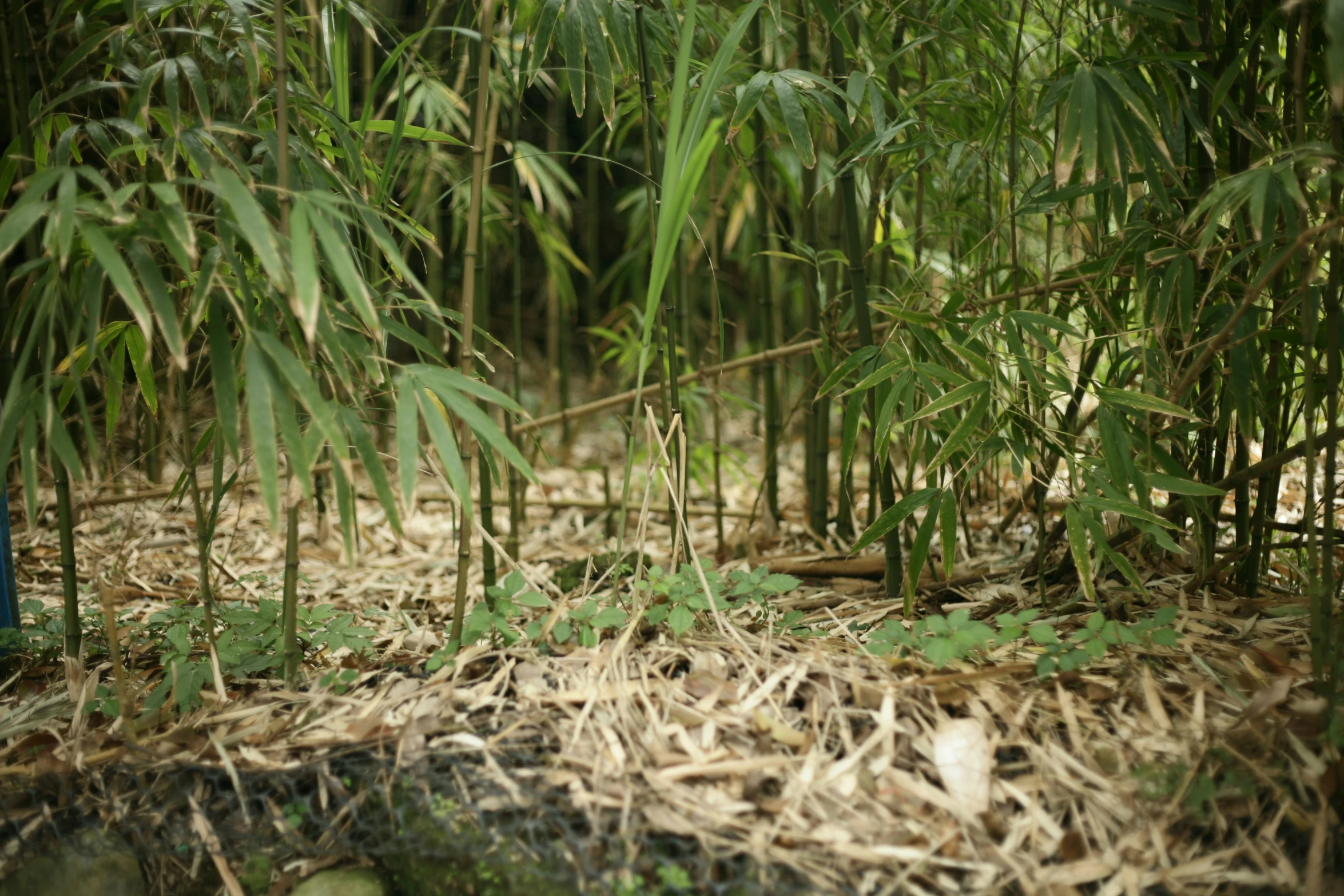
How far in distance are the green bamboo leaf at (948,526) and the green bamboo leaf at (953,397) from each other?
11 cm

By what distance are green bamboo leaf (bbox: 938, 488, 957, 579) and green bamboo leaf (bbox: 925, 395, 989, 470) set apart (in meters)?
0.07

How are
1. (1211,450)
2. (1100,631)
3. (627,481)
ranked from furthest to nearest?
(1211,450), (627,481), (1100,631)

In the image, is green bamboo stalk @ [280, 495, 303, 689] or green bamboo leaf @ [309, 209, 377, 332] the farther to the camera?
green bamboo stalk @ [280, 495, 303, 689]

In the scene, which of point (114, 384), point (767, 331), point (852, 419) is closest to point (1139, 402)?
point (852, 419)

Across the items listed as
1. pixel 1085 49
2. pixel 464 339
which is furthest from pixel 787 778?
pixel 1085 49

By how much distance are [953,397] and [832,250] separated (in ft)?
1.56

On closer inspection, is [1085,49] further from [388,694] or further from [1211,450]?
[388,694]

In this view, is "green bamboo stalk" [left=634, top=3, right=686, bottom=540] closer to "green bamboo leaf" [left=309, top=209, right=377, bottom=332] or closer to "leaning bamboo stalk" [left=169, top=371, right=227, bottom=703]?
"green bamboo leaf" [left=309, top=209, right=377, bottom=332]

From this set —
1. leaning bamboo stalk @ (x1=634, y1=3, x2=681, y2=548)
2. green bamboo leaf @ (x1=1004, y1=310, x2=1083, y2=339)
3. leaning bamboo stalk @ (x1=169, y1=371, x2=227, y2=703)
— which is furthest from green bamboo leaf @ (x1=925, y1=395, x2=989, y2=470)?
leaning bamboo stalk @ (x1=169, y1=371, x2=227, y2=703)

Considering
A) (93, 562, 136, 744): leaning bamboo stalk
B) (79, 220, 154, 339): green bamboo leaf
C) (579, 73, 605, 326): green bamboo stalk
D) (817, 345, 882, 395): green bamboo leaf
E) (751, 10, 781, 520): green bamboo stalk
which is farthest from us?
(579, 73, 605, 326): green bamboo stalk

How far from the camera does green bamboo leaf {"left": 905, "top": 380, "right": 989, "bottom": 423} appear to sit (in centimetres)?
112

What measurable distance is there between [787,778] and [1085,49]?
3.85 feet

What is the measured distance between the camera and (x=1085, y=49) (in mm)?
1428

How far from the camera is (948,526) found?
3.82ft
